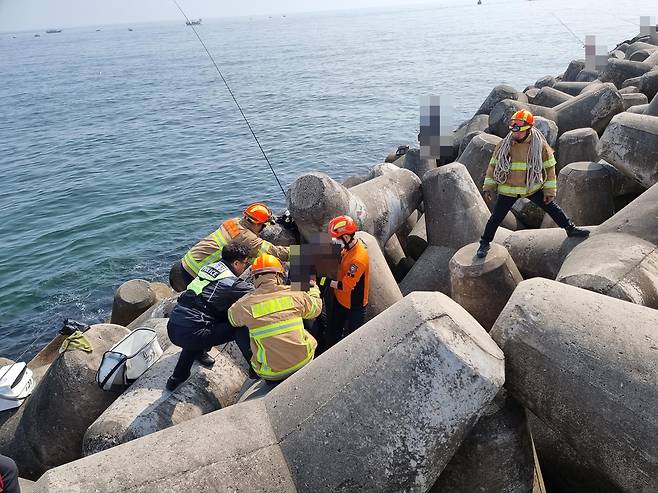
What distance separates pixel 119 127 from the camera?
26.3 m

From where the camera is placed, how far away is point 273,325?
4.21 meters

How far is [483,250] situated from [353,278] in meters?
1.44

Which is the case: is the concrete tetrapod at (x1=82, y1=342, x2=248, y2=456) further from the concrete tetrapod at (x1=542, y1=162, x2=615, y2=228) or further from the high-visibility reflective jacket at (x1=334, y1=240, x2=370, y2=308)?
the concrete tetrapod at (x1=542, y1=162, x2=615, y2=228)

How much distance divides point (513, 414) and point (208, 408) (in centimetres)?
267

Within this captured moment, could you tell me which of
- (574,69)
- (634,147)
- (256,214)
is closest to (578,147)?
(634,147)

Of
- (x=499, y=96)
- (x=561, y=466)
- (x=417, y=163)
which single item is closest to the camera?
(x=561, y=466)

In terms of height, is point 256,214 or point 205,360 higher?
point 256,214

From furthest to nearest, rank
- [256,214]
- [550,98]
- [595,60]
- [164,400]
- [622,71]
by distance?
[595,60]
[622,71]
[550,98]
[256,214]
[164,400]

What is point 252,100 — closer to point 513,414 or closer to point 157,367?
point 157,367

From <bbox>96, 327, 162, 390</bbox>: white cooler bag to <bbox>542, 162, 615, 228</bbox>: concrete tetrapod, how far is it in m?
5.07

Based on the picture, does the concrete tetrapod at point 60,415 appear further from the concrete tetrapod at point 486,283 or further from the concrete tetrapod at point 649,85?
the concrete tetrapod at point 649,85

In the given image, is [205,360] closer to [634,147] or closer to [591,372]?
[591,372]

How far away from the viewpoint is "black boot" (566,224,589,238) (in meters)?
5.80

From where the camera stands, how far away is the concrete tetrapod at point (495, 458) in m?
3.41
